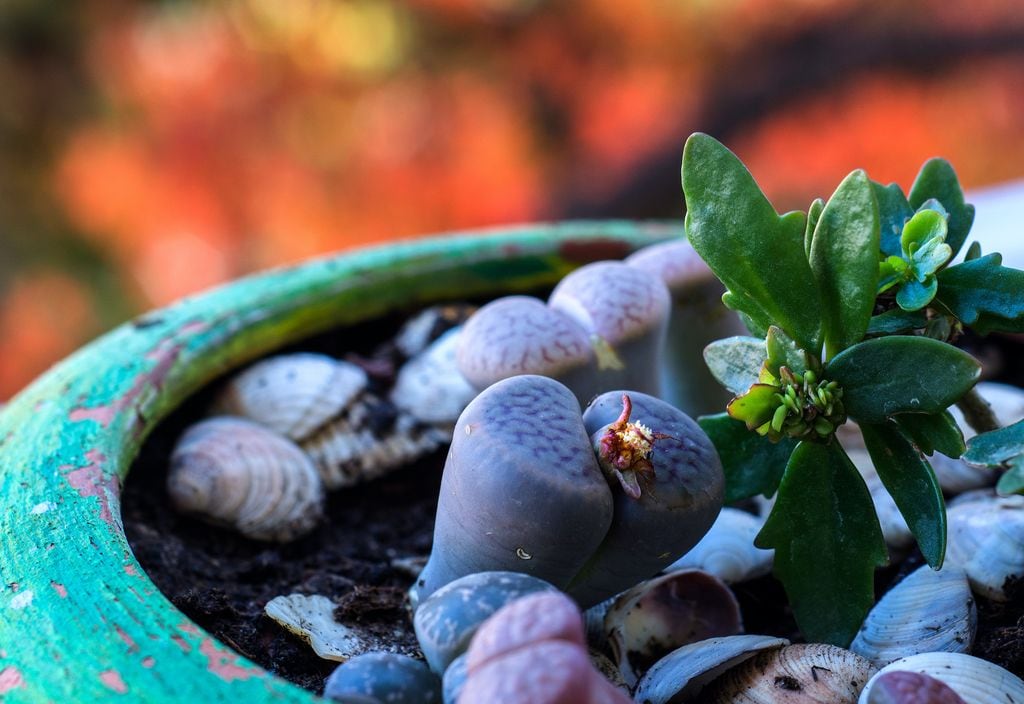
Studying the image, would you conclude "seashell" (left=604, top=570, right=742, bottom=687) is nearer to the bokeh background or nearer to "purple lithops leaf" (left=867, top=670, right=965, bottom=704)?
"purple lithops leaf" (left=867, top=670, right=965, bottom=704)

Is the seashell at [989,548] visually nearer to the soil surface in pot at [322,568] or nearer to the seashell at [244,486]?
the soil surface in pot at [322,568]

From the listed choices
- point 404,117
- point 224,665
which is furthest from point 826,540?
point 404,117

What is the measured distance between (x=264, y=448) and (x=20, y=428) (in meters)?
0.22

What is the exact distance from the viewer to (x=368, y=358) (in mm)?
1184

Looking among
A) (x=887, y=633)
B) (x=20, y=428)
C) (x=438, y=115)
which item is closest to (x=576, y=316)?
(x=887, y=633)

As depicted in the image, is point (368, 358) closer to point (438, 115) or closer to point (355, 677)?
point (355, 677)

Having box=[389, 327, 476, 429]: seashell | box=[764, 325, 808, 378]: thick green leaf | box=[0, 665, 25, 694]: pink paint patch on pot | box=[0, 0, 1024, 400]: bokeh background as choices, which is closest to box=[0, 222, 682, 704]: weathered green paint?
box=[0, 665, 25, 694]: pink paint patch on pot

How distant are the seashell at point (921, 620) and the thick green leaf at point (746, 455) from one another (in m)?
0.13

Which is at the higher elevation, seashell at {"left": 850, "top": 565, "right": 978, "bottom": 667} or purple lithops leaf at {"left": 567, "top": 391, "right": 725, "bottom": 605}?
purple lithops leaf at {"left": 567, "top": 391, "right": 725, "bottom": 605}

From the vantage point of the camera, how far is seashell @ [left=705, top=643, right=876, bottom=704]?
643 millimetres

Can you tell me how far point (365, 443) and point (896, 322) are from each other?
0.56 meters

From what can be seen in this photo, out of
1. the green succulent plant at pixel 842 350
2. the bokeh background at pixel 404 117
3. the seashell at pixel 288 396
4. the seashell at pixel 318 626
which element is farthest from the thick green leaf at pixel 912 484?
the bokeh background at pixel 404 117

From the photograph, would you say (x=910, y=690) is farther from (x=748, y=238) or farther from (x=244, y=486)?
(x=244, y=486)

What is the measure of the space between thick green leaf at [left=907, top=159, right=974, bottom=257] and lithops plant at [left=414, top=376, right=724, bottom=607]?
0.24m
